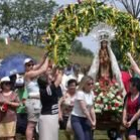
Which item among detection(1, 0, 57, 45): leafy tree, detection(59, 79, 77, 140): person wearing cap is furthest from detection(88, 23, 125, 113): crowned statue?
detection(1, 0, 57, 45): leafy tree

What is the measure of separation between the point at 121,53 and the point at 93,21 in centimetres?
105

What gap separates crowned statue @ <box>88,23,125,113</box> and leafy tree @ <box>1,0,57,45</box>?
59.9m

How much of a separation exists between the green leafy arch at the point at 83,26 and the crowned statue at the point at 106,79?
0.82 ft

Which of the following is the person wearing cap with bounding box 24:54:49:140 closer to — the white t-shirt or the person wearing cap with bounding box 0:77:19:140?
the person wearing cap with bounding box 0:77:19:140

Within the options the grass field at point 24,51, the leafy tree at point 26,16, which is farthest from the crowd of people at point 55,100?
the leafy tree at point 26,16

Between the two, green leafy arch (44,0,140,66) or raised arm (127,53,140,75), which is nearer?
green leafy arch (44,0,140,66)

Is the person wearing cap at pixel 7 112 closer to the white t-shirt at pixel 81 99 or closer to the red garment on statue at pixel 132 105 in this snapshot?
the white t-shirt at pixel 81 99

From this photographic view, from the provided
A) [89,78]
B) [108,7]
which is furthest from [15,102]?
[108,7]

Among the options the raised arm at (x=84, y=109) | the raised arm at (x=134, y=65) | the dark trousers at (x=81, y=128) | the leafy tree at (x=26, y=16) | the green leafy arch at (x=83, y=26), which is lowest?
the dark trousers at (x=81, y=128)

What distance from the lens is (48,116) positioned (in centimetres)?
1063

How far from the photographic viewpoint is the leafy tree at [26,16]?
74238 millimetres

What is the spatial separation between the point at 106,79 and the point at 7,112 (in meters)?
2.05

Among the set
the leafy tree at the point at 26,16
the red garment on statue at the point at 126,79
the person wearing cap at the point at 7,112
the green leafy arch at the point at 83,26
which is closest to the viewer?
the green leafy arch at the point at 83,26

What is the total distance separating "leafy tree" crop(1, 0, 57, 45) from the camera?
7424cm
